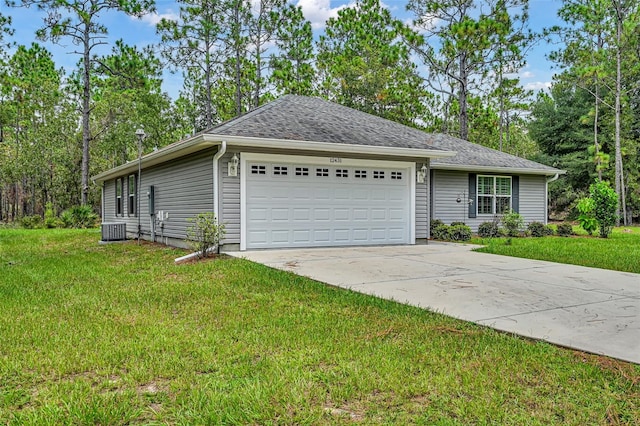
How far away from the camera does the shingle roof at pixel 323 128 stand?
962 cm

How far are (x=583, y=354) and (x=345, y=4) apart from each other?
26973 millimetres

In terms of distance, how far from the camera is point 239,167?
9305 millimetres

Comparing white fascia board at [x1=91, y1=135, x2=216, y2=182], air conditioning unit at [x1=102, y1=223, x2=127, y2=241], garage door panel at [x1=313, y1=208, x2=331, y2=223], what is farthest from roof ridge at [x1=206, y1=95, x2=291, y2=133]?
air conditioning unit at [x1=102, y1=223, x2=127, y2=241]

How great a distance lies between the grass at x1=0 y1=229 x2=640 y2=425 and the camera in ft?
7.84

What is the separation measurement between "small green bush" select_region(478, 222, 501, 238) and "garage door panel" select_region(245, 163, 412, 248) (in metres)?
4.21

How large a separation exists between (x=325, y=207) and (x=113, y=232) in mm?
6821

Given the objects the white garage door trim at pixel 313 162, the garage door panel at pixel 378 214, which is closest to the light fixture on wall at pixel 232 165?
the white garage door trim at pixel 313 162

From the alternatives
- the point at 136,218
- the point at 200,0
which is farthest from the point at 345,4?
the point at 136,218

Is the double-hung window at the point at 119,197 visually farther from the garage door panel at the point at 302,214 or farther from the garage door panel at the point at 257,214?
the garage door panel at the point at 302,214

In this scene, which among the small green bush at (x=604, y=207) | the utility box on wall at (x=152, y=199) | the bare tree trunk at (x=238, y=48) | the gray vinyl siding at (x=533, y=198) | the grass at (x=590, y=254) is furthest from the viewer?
the bare tree trunk at (x=238, y=48)

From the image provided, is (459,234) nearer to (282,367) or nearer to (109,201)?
(282,367)

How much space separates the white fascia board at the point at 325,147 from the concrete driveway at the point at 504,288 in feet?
7.04

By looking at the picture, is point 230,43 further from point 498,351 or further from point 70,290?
point 498,351

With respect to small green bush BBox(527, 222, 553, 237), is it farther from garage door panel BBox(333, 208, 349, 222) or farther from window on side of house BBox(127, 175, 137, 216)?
window on side of house BBox(127, 175, 137, 216)
